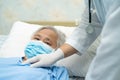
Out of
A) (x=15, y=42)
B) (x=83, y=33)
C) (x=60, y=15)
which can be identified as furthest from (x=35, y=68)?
(x=60, y=15)

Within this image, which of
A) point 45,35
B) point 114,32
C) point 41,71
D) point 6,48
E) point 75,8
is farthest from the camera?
point 75,8

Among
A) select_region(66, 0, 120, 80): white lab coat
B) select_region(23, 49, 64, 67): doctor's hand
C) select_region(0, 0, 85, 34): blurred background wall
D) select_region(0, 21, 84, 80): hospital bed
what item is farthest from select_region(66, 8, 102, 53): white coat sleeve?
select_region(66, 0, 120, 80): white lab coat

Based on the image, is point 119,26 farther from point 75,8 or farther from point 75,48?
point 75,8

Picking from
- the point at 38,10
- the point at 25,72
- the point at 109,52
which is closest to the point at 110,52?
the point at 109,52

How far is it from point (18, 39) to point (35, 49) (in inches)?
16.2

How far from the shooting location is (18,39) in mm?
2129

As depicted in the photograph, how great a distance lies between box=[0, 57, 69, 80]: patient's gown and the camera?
1514mm

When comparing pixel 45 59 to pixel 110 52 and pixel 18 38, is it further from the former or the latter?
pixel 110 52

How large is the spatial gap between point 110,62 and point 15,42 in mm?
1541

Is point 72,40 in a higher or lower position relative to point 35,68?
higher

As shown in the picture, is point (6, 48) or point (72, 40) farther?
point (6, 48)

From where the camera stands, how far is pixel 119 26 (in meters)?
0.66

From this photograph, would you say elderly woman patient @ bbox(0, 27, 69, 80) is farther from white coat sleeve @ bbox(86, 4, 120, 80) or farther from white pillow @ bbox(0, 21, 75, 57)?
white coat sleeve @ bbox(86, 4, 120, 80)

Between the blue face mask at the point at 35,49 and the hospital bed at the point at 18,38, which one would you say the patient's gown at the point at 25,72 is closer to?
the blue face mask at the point at 35,49
